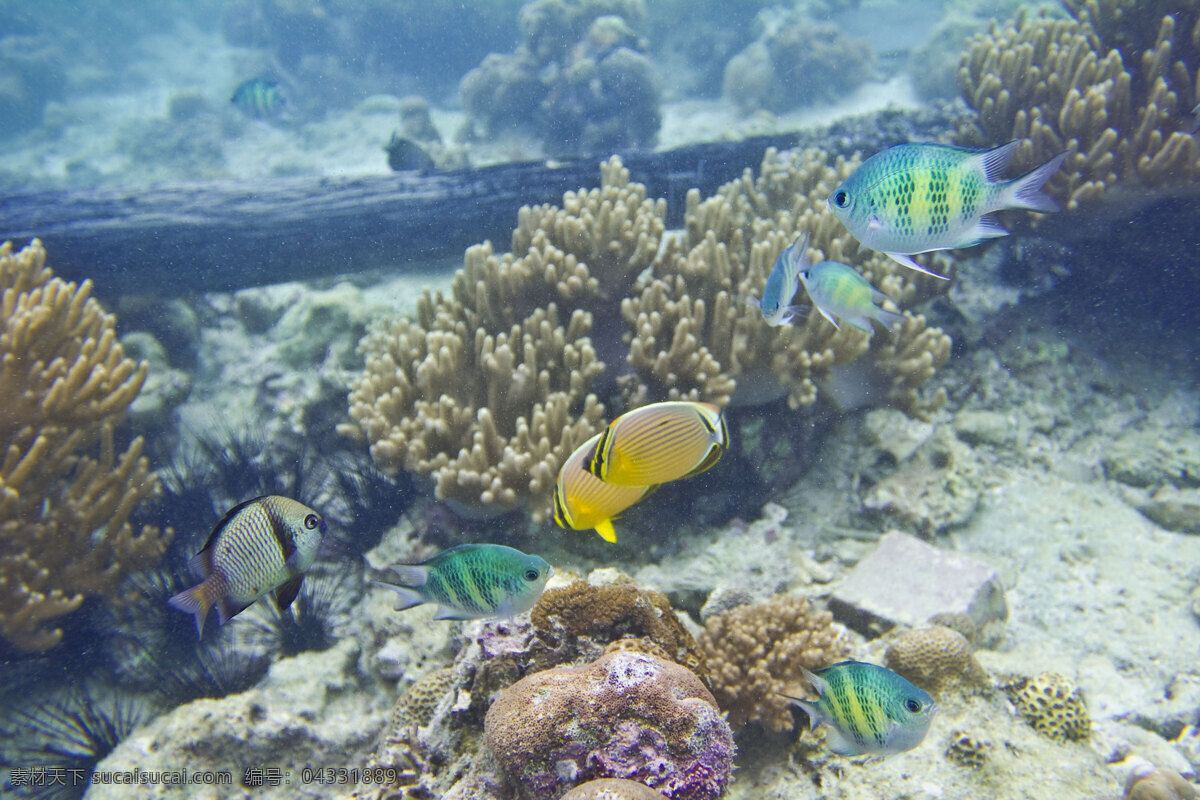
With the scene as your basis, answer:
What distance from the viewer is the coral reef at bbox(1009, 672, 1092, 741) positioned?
9.18 ft

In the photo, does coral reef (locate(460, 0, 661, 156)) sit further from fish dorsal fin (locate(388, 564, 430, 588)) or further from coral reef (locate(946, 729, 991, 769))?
coral reef (locate(946, 729, 991, 769))

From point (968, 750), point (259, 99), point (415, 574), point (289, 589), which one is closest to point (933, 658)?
point (968, 750)

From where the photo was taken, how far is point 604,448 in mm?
2020

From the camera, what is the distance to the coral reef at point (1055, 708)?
2.80 metres

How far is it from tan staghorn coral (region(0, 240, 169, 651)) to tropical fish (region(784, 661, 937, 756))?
4.08 m

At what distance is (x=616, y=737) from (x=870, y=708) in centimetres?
90

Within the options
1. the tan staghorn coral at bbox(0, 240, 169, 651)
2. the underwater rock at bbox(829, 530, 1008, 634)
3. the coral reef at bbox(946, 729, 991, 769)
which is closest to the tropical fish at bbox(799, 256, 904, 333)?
the underwater rock at bbox(829, 530, 1008, 634)

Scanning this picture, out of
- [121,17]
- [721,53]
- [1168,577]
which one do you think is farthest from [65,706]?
[121,17]

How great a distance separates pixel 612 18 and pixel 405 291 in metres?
10.0

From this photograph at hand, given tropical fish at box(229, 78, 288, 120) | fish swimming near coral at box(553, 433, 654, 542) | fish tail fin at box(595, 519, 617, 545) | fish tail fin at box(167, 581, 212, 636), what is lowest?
fish tail fin at box(595, 519, 617, 545)

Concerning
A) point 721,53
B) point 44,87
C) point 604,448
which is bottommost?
point 604,448

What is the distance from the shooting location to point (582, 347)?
3744 millimetres

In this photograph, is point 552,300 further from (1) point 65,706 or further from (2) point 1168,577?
(2) point 1168,577

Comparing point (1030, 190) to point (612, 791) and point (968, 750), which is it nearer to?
point (968, 750)
